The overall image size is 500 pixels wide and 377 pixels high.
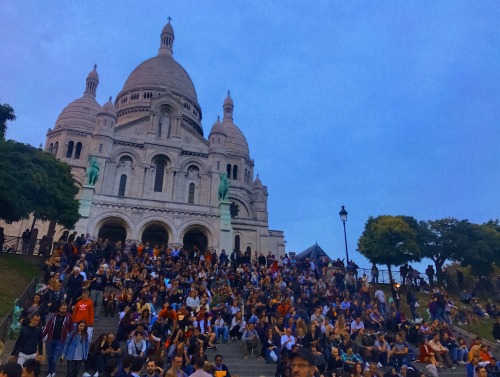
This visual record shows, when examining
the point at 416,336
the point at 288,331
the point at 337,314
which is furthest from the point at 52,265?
the point at 416,336

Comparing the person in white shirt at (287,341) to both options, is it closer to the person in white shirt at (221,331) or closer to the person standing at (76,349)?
the person in white shirt at (221,331)

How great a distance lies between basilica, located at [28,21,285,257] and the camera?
1289 inches

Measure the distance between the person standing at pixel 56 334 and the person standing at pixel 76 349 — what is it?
0.46ft

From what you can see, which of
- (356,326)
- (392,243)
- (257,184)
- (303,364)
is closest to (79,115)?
(257,184)

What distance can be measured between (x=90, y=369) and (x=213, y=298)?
7.66 meters

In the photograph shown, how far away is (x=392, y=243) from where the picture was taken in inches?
1276

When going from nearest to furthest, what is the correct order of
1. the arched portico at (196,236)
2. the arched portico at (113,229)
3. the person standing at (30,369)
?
the person standing at (30,369) → the arched portico at (113,229) → the arched portico at (196,236)

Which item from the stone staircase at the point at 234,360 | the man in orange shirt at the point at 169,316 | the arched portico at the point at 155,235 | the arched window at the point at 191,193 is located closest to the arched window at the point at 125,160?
the arched window at the point at 191,193

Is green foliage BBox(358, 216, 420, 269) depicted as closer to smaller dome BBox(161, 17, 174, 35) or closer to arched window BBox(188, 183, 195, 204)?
arched window BBox(188, 183, 195, 204)

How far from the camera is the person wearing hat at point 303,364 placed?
3.16m

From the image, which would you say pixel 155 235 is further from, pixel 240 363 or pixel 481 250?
pixel 481 250

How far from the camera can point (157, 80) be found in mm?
52656

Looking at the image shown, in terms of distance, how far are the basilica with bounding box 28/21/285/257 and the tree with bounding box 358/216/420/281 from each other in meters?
11.7

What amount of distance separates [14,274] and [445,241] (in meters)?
28.1
